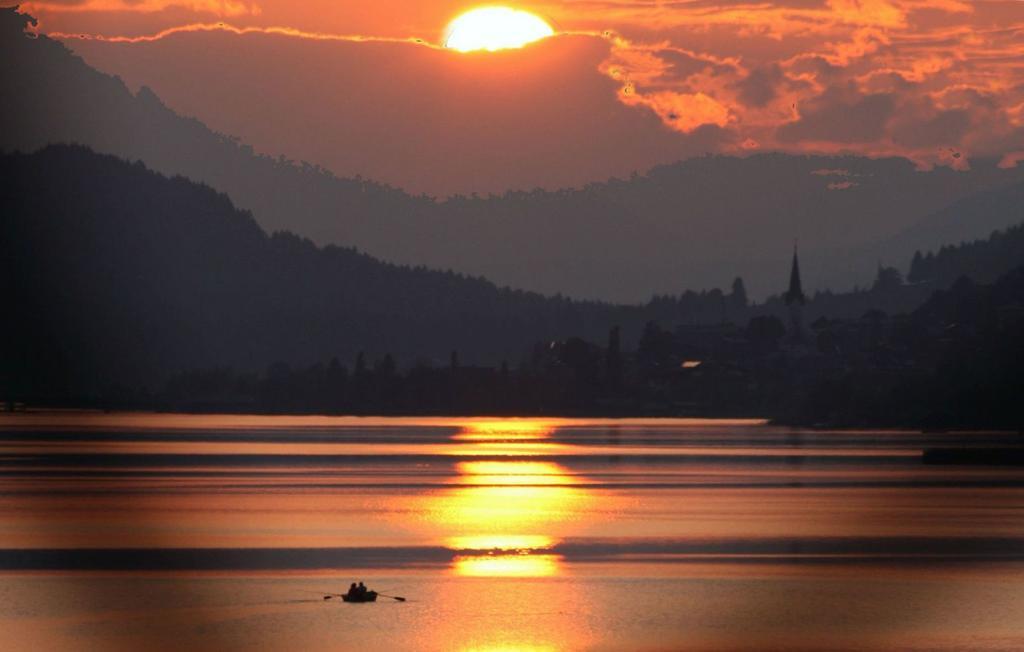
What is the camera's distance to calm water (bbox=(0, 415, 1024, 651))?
44281mm

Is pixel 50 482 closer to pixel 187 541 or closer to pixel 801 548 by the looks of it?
pixel 187 541

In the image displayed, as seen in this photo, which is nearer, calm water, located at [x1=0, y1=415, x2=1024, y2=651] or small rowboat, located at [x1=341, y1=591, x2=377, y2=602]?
calm water, located at [x1=0, y1=415, x2=1024, y2=651]

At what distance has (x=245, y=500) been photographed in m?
90.2

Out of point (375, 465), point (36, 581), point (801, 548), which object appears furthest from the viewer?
point (375, 465)

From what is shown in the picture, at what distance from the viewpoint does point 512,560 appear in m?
60.7

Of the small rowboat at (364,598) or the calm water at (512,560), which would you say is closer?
the calm water at (512,560)

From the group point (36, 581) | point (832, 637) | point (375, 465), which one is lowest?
point (832, 637)

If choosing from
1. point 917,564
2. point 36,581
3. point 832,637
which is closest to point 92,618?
point 36,581

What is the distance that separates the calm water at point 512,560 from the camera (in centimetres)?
4428

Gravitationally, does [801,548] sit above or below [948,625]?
above

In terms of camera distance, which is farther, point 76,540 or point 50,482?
point 50,482

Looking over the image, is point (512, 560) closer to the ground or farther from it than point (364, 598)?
farther from it

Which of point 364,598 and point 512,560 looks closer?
point 364,598

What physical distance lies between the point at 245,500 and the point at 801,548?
1281 inches
